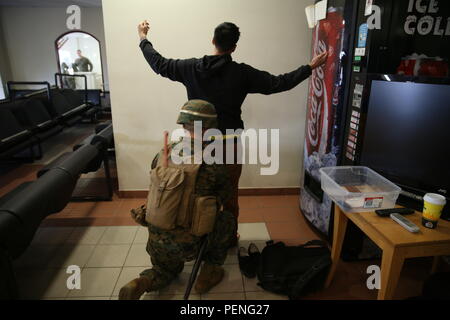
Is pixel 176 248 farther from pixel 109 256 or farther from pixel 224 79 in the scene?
pixel 224 79

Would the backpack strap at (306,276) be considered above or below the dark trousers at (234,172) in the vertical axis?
below

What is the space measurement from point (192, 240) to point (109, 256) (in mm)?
916

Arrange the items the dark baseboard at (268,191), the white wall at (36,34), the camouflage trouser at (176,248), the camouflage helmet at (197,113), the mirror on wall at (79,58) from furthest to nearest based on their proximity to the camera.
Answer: the mirror on wall at (79,58) → the white wall at (36,34) → the dark baseboard at (268,191) → the camouflage trouser at (176,248) → the camouflage helmet at (197,113)

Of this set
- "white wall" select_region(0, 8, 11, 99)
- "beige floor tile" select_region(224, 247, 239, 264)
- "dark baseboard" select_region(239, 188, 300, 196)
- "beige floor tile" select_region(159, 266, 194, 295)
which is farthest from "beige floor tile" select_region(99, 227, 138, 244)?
"white wall" select_region(0, 8, 11, 99)

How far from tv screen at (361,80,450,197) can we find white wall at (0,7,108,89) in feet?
24.6

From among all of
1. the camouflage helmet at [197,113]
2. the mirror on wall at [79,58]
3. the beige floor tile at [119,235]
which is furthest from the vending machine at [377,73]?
the mirror on wall at [79,58]

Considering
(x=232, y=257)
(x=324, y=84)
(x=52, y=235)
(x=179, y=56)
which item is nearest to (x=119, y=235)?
(x=52, y=235)

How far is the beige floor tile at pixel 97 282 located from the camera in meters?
1.94

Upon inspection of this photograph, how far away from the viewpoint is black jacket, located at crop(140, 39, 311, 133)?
1.91 m

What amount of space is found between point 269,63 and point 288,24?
0.38 m

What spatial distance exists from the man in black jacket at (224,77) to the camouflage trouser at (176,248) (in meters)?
0.44

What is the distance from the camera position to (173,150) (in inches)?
65.6

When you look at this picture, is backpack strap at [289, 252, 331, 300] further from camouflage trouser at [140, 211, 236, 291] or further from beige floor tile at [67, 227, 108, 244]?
beige floor tile at [67, 227, 108, 244]

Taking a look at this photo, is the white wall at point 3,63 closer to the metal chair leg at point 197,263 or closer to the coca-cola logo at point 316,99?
the coca-cola logo at point 316,99
